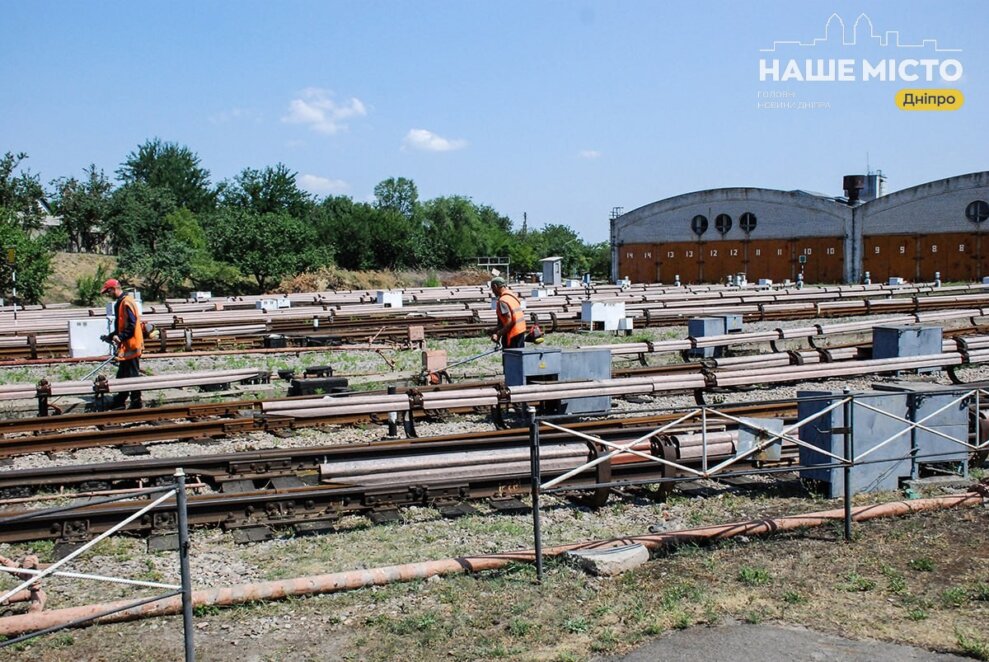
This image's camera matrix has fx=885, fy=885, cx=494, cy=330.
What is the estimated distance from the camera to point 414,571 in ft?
21.8

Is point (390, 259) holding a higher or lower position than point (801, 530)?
higher

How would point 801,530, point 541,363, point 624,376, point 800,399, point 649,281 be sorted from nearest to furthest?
point 801,530, point 800,399, point 541,363, point 624,376, point 649,281

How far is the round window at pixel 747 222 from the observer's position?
2205 inches

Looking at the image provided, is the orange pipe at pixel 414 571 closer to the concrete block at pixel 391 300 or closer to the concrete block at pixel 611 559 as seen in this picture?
the concrete block at pixel 611 559

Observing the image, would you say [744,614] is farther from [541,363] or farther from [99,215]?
[99,215]

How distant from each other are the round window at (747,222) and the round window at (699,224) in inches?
92.0

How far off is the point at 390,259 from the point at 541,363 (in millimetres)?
54465

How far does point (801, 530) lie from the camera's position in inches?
302

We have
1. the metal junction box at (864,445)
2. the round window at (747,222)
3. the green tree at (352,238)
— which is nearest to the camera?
the metal junction box at (864,445)

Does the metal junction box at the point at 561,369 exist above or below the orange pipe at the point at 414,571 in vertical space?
above

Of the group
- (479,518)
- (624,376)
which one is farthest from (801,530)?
(624,376)

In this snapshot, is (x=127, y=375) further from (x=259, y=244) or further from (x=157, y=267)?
(x=259, y=244)

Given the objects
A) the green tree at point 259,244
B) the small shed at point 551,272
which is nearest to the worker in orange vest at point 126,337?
the green tree at point 259,244

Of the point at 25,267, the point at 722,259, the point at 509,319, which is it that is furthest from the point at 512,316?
the point at 722,259
